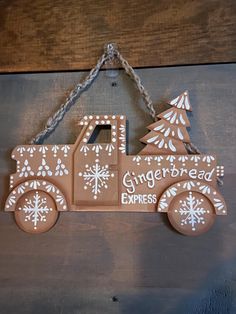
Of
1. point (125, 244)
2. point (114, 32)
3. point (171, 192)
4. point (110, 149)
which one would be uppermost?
point (114, 32)

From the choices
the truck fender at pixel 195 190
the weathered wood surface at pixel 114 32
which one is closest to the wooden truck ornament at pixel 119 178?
the truck fender at pixel 195 190

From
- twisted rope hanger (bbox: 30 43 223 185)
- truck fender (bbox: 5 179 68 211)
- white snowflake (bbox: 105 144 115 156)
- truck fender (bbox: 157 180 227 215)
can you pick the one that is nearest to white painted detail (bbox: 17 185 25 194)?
truck fender (bbox: 5 179 68 211)

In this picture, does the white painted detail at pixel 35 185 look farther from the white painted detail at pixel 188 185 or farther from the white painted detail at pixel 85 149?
the white painted detail at pixel 188 185

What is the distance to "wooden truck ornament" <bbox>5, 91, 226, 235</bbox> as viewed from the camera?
2.53ft

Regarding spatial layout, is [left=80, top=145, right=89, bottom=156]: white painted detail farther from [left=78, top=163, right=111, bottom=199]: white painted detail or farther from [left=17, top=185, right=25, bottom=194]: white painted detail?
[left=17, top=185, right=25, bottom=194]: white painted detail

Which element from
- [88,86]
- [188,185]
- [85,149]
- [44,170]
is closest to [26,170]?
[44,170]

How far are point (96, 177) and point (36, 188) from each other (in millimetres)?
151

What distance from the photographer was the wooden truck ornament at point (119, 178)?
2.53ft

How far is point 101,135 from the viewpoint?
0.85 metres

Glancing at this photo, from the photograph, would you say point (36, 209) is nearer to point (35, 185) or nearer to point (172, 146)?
point (35, 185)

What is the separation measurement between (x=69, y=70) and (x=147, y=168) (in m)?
0.34

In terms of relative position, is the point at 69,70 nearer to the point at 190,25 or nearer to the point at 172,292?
the point at 190,25

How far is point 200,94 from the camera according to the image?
84 centimetres

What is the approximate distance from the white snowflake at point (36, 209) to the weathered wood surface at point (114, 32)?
13.9 inches
